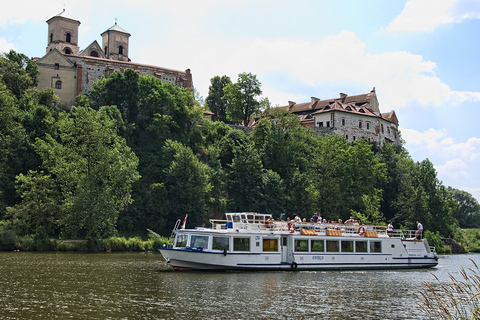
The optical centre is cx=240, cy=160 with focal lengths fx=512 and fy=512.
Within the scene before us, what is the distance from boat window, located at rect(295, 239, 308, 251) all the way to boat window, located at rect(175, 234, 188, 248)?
781cm

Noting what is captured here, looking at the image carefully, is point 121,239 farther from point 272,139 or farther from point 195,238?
point 272,139

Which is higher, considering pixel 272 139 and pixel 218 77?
pixel 218 77

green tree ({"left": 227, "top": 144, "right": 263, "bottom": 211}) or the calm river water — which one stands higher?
green tree ({"left": 227, "top": 144, "right": 263, "bottom": 211})

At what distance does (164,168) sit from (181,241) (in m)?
31.2

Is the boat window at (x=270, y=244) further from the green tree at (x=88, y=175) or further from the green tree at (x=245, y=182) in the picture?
the green tree at (x=245, y=182)

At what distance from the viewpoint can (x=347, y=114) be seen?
93.2m

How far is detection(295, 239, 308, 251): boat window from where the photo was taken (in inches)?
1383

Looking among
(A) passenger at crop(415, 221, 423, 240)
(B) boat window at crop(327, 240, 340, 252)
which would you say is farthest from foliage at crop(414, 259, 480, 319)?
(A) passenger at crop(415, 221, 423, 240)

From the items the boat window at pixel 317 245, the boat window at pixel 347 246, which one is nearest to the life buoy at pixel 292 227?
the boat window at pixel 317 245

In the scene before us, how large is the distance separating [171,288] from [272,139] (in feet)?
162

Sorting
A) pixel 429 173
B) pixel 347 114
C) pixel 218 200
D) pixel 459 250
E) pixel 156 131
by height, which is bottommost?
pixel 459 250

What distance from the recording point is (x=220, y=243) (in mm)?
32562

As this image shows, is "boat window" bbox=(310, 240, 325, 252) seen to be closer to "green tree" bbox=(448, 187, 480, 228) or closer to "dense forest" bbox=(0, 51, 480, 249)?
"dense forest" bbox=(0, 51, 480, 249)

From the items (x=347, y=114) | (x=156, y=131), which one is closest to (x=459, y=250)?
(x=347, y=114)
